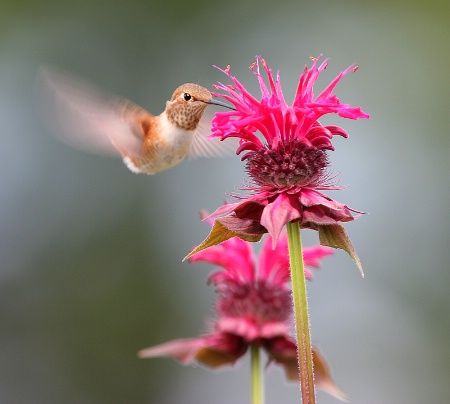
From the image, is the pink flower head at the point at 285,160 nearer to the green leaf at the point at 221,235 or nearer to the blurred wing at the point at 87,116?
the green leaf at the point at 221,235

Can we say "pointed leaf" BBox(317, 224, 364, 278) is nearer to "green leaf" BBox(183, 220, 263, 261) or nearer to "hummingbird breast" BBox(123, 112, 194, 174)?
"green leaf" BBox(183, 220, 263, 261)

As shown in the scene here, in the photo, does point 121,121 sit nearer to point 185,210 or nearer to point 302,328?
point 302,328

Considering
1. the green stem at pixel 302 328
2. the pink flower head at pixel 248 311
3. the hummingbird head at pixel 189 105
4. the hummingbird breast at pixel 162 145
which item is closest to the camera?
the green stem at pixel 302 328

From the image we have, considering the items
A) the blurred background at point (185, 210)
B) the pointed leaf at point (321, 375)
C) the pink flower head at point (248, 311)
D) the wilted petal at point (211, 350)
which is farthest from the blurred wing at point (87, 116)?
the blurred background at point (185, 210)

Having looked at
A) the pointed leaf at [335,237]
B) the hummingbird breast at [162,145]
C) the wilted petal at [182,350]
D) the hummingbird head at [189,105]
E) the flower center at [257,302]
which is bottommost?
the wilted petal at [182,350]

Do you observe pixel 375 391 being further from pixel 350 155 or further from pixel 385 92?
pixel 385 92

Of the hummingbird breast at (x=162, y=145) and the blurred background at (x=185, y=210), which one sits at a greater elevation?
the blurred background at (x=185, y=210)

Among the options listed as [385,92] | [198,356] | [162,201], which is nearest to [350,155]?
[385,92]
